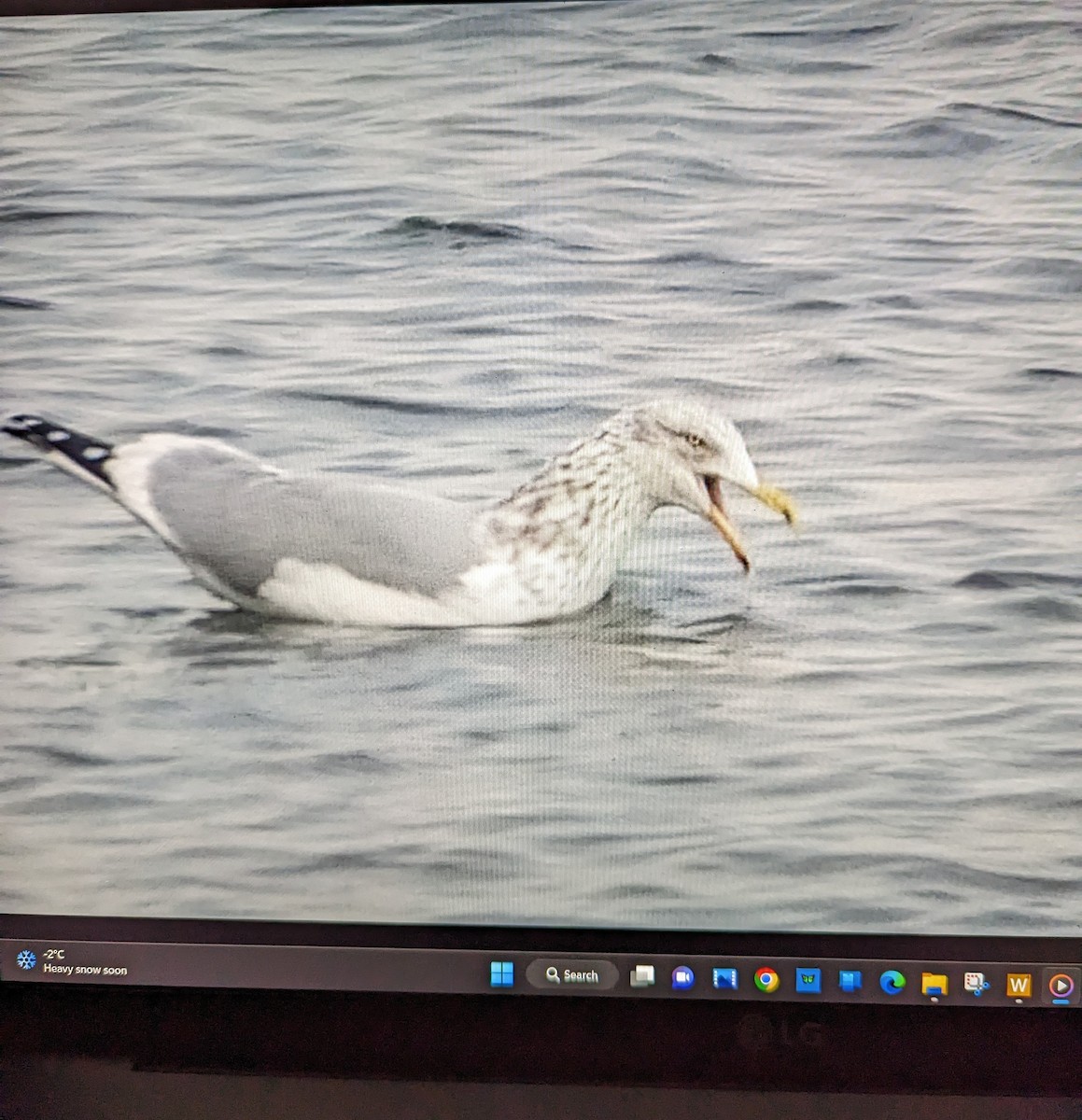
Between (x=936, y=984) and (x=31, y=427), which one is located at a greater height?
(x=31, y=427)

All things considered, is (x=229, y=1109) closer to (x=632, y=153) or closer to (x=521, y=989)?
(x=521, y=989)

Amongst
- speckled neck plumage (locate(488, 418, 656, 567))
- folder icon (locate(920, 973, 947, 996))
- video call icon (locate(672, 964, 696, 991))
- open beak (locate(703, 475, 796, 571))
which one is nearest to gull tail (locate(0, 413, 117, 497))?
speckled neck plumage (locate(488, 418, 656, 567))

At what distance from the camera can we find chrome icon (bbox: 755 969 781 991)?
2.51ft

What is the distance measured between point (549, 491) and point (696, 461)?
0.11 meters

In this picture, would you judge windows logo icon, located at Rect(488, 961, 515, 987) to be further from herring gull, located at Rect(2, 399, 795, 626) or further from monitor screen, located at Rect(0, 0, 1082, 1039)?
herring gull, located at Rect(2, 399, 795, 626)

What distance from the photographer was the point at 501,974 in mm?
777

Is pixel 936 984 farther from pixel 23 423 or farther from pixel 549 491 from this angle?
pixel 23 423

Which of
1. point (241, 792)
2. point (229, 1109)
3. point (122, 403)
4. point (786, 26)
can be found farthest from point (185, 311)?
point (229, 1109)

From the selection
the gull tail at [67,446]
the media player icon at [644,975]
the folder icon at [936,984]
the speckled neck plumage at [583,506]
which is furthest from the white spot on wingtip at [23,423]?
the folder icon at [936,984]

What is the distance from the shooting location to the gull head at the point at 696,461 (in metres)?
0.75

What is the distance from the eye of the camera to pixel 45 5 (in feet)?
2.55

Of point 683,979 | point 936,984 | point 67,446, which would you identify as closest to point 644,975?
point 683,979

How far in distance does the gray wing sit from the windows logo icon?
28 centimetres

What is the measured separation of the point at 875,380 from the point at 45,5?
0.68m
